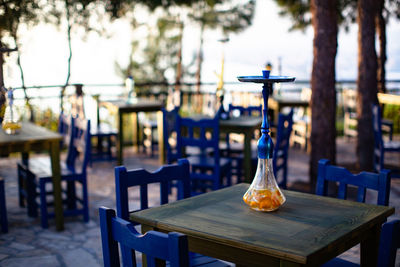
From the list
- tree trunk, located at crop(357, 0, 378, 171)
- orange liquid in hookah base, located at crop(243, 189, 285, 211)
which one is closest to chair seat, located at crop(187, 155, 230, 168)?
tree trunk, located at crop(357, 0, 378, 171)

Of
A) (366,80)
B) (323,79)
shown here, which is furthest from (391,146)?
(323,79)

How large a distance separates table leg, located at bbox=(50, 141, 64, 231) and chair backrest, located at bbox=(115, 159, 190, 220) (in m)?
1.84

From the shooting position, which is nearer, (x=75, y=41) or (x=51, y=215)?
(x=51, y=215)

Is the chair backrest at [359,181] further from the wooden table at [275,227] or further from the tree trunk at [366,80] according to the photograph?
the tree trunk at [366,80]

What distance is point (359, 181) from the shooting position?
2414 mm

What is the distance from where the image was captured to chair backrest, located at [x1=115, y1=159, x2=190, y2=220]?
90.4 inches

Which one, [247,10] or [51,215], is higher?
[247,10]

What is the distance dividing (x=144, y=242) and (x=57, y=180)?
285 cm

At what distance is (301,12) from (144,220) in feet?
34.4

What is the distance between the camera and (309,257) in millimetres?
1581

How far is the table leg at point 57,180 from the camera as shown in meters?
4.06

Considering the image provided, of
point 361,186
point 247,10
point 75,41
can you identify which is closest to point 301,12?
point 247,10

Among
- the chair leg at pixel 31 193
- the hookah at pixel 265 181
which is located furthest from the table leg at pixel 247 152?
the hookah at pixel 265 181

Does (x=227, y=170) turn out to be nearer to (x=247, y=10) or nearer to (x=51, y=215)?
(x=51, y=215)
